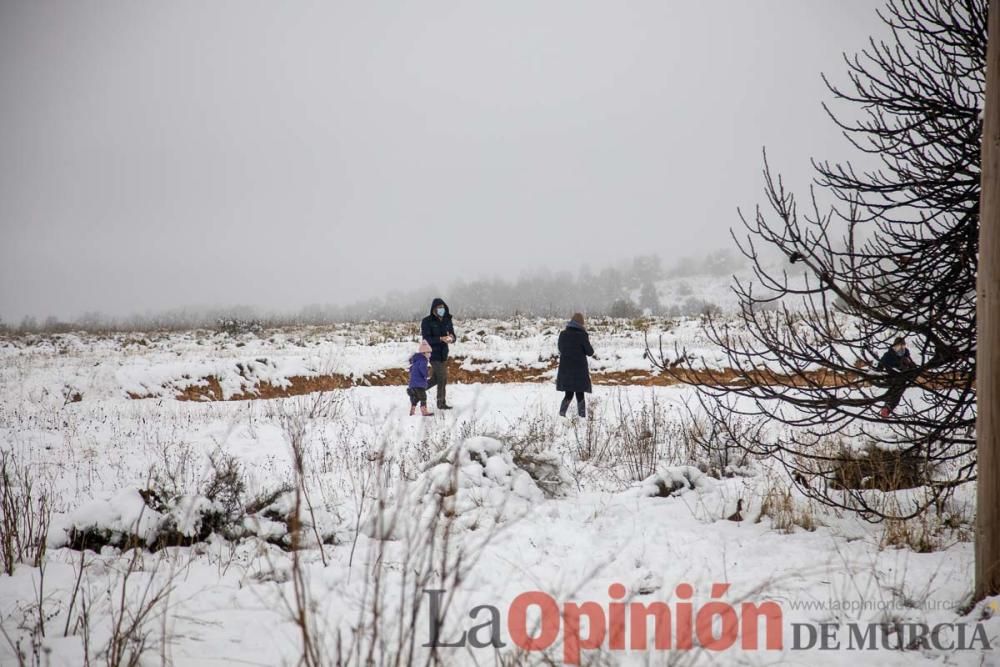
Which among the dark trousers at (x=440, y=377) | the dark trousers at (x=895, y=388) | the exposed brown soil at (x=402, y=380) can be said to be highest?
the dark trousers at (x=895, y=388)

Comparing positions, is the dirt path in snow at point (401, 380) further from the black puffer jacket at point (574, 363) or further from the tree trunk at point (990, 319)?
the tree trunk at point (990, 319)

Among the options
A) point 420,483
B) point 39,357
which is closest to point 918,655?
point 420,483

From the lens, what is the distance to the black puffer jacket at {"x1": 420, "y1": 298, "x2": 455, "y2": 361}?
9453 millimetres

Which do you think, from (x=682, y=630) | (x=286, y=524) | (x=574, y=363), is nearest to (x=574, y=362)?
(x=574, y=363)

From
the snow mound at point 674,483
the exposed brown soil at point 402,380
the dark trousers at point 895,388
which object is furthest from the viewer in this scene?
the exposed brown soil at point 402,380

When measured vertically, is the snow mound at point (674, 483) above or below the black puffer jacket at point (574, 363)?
below

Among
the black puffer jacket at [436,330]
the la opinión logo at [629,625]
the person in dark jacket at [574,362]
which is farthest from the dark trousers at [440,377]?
the la opinión logo at [629,625]

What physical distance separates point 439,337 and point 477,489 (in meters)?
5.24

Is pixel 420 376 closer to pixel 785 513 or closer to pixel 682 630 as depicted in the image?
pixel 785 513

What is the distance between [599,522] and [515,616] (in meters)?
1.63

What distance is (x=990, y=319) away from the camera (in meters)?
2.29

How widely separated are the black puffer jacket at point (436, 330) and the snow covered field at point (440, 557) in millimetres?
2383

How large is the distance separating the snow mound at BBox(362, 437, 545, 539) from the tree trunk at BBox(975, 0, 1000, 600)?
3010 mm

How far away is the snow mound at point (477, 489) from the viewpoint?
4207 mm
